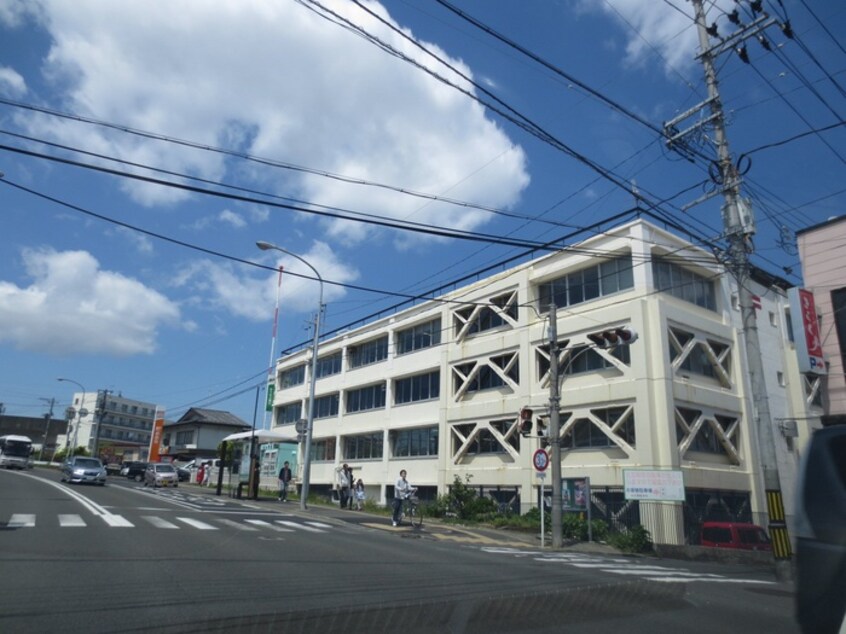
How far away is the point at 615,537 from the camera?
66.5 feet

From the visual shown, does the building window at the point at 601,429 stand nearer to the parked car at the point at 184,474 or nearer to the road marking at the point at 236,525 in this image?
the road marking at the point at 236,525

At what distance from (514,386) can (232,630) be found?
24282 millimetres

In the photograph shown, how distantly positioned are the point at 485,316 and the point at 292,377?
958 inches

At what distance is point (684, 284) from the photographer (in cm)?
2733

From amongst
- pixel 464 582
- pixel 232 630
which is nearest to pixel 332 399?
pixel 464 582

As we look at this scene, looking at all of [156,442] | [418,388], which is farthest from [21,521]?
[156,442]

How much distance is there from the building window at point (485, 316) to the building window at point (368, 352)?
24.8 ft

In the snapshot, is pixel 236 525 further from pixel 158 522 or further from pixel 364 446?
pixel 364 446

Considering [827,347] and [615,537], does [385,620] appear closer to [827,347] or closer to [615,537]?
[615,537]

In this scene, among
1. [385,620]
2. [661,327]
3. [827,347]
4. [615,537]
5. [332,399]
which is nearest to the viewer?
[385,620]

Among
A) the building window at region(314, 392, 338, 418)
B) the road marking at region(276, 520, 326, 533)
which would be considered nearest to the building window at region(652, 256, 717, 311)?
the road marking at region(276, 520, 326, 533)

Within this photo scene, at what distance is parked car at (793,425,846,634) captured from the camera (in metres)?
3.97

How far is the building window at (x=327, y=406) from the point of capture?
45.0 meters

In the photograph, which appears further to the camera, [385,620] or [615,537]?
[615,537]
